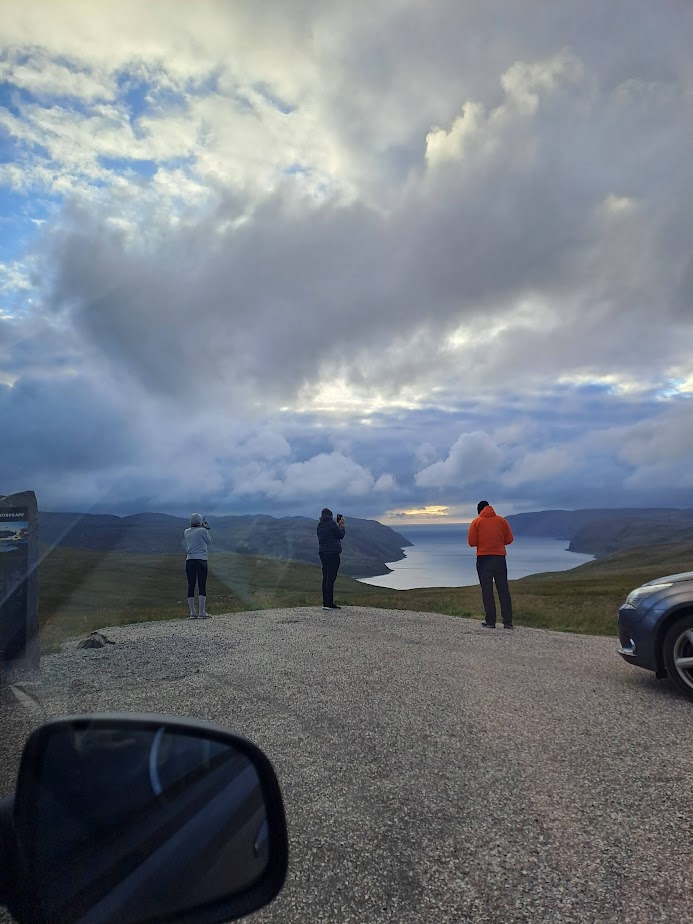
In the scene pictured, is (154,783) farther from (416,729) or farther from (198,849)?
(416,729)

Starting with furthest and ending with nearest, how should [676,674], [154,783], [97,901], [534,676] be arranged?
1. [534,676]
2. [676,674]
3. [154,783]
4. [97,901]

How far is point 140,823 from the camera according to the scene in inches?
80.2

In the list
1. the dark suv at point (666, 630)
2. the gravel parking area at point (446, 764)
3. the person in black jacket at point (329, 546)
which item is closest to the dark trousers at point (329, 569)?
the person in black jacket at point (329, 546)

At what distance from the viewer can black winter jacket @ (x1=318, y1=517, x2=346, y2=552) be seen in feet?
57.9

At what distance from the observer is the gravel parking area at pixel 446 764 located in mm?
3701

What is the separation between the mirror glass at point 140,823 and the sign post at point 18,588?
26.9 ft

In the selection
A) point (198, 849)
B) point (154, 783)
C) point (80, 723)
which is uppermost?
point (80, 723)

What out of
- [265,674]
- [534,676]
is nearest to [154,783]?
[265,674]

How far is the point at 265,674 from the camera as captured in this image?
9336 millimetres

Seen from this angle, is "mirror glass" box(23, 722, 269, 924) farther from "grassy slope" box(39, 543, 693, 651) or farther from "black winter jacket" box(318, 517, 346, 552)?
"grassy slope" box(39, 543, 693, 651)

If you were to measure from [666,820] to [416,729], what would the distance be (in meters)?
2.65

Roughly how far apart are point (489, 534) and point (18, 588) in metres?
9.41

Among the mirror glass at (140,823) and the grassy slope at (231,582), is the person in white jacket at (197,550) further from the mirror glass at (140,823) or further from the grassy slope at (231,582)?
the mirror glass at (140,823)

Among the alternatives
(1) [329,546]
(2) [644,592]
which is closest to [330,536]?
(1) [329,546]
